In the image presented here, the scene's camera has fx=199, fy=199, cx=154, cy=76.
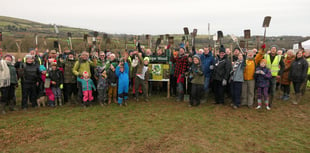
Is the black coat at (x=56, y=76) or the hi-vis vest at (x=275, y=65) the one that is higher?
the hi-vis vest at (x=275, y=65)

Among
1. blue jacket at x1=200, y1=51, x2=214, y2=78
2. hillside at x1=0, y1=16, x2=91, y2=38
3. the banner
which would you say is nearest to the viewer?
blue jacket at x1=200, y1=51, x2=214, y2=78

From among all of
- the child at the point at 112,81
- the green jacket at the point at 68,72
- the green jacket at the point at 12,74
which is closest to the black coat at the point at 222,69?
the child at the point at 112,81

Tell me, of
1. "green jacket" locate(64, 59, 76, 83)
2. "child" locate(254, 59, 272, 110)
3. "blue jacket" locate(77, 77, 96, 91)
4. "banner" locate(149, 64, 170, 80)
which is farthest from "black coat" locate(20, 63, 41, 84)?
"child" locate(254, 59, 272, 110)

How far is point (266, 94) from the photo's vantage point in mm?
7391

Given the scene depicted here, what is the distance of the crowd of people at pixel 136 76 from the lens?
7359mm

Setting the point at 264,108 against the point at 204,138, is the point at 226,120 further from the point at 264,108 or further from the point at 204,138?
the point at 264,108

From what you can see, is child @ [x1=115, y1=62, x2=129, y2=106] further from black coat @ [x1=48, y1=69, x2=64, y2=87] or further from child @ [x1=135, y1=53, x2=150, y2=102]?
black coat @ [x1=48, y1=69, x2=64, y2=87]

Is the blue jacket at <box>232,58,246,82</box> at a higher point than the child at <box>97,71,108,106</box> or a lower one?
higher

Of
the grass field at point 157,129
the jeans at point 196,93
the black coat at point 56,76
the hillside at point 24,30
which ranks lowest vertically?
the grass field at point 157,129

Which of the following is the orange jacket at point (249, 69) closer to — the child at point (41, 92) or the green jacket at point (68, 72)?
the green jacket at point (68, 72)

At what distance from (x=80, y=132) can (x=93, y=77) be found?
3123 mm

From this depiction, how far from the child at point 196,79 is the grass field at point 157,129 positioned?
44cm

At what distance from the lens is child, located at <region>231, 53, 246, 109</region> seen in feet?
24.2

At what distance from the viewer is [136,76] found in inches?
335
